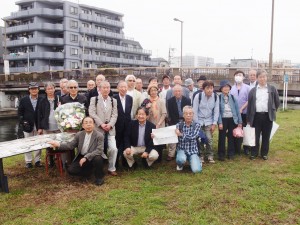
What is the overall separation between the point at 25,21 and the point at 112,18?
1811 centimetres

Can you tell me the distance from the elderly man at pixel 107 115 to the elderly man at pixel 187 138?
1306 mm

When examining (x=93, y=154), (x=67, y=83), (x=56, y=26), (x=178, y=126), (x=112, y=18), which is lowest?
(x=93, y=154)

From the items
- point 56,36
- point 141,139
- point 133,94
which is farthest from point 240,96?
point 56,36

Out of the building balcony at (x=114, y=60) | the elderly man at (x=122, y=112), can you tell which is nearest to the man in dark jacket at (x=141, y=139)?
the elderly man at (x=122, y=112)

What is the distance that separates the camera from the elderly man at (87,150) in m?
5.16

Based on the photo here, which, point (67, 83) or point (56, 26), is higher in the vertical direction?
point (56, 26)

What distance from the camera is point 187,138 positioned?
5.92m

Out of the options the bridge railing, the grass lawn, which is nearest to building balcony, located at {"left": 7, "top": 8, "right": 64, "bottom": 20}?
the bridge railing

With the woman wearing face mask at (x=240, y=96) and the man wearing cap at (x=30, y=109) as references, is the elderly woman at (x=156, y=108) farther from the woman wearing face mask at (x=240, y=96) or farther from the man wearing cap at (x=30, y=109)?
the man wearing cap at (x=30, y=109)

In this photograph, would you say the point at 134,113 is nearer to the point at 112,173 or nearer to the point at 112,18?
the point at 112,173

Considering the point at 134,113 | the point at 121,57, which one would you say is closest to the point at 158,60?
the point at 121,57

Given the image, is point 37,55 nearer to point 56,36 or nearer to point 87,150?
point 56,36

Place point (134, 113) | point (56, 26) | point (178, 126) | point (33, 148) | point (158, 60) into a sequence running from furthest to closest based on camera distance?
point (158, 60)
point (56, 26)
point (134, 113)
point (178, 126)
point (33, 148)

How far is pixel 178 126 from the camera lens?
5.97 metres
